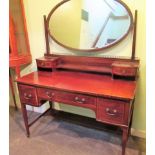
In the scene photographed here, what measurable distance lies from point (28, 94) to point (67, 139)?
674 mm

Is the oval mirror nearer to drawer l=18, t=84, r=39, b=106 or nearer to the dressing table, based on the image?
the dressing table

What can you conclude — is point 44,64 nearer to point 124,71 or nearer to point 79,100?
point 79,100

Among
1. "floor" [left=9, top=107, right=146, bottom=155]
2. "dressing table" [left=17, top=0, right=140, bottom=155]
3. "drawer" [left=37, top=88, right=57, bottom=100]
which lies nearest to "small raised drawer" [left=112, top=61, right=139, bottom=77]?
"dressing table" [left=17, top=0, right=140, bottom=155]

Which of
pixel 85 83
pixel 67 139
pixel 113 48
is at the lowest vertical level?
pixel 67 139

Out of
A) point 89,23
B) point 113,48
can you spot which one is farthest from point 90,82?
point 89,23

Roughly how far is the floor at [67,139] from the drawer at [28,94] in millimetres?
485

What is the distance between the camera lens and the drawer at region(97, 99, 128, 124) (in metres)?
1.33

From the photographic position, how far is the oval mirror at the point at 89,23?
64.1 inches

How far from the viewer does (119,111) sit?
52.9 inches

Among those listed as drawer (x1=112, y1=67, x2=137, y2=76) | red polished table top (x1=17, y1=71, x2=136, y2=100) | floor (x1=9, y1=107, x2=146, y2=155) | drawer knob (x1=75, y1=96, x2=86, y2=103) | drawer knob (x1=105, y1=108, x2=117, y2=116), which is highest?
drawer (x1=112, y1=67, x2=137, y2=76)

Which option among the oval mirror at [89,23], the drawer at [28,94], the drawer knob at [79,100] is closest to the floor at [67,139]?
the drawer at [28,94]

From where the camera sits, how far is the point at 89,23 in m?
1.75
